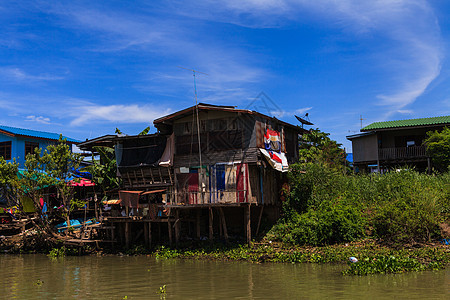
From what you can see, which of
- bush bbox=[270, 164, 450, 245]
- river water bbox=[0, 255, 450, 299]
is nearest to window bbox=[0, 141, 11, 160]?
river water bbox=[0, 255, 450, 299]

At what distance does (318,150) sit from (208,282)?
18.7 meters

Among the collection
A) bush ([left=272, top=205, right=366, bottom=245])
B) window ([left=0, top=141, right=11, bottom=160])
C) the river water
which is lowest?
the river water

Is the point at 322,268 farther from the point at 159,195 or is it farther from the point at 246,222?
the point at 159,195

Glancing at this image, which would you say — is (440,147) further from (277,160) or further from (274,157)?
(274,157)

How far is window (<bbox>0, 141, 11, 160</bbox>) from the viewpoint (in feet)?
101

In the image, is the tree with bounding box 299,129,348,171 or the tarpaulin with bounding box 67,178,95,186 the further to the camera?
the tree with bounding box 299,129,348,171

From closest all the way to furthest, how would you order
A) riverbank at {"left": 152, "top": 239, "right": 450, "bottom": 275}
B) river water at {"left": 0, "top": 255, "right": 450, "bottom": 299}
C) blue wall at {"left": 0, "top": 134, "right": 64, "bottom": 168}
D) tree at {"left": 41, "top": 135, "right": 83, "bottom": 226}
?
1. river water at {"left": 0, "top": 255, "right": 450, "bottom": 299}
2. riverbank at {"left": 152, "top": 239, "right": 450, "bottom": 275}
3. tree at {"left": 41, "top": 135, "right": 83, "bottom": 226}
4. blue wall at {"left": 0, "top": 134, "right": 64, "bottom": 168}

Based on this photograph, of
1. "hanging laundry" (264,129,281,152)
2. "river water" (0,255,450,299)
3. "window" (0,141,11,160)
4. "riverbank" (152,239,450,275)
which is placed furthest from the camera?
"window" (0,141,11,160)

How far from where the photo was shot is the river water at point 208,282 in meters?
12.4

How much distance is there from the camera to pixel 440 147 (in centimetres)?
2656

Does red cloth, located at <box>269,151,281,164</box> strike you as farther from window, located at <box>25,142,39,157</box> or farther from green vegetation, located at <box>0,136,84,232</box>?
window, located at <box>25,142,39,157</box>

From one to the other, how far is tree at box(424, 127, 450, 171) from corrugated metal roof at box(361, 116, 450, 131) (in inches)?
74.1

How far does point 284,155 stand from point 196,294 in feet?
40.5

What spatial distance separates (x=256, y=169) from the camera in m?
21.5
